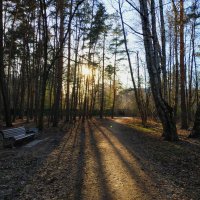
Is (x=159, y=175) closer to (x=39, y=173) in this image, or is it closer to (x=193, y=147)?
(x=39, y=173)

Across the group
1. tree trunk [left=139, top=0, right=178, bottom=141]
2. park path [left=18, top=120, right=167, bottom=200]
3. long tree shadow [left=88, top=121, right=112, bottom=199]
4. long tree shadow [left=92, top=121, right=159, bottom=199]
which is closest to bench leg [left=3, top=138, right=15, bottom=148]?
park path [left=18, top=120, right=167, bottom=200]

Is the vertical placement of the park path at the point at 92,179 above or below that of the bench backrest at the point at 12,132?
below

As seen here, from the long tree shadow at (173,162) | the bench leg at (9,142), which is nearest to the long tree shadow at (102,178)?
the long tree shadow at (173,162)

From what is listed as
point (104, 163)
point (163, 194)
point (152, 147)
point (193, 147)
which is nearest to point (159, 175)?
point (163, 194)

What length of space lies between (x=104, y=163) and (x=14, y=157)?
2.73 m

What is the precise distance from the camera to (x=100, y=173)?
5.35 meters

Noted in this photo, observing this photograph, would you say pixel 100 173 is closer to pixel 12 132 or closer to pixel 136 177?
pixel 136 177

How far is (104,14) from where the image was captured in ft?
70.7

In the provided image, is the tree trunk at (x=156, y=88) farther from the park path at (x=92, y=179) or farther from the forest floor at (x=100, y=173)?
the park path at (x=92, y=179)

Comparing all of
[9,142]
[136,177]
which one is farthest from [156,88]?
[9,142]

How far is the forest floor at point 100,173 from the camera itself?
431 centimetres

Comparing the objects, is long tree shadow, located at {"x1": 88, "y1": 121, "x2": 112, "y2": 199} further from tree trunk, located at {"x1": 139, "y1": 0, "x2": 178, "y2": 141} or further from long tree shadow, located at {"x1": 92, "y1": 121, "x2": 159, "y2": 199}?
tree trunk, located at {"x1": 139, "y1": 0, "x2": 178, "y2": 141}

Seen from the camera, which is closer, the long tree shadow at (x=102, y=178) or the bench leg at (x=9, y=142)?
the long tree shadow at (x=102, y=178)

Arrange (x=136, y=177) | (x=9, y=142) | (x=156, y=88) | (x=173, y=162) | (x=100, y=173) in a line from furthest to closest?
(x=156, y=88) < (x=9, y=142) < (x=173, y=162) < (x=100, y=173) < (x=136, y=177)
